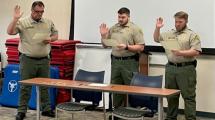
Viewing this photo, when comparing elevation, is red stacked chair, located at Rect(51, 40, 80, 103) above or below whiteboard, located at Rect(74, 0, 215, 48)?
below

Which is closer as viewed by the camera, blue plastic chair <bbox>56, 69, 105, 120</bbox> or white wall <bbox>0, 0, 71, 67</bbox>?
blue plastic chair <bbox>56, 69, 105, 120</bbox>

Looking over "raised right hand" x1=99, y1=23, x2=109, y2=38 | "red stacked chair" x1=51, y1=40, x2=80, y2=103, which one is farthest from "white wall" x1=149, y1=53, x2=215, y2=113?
"red stacked chair" x1=51, y1=40, x2=80, y2=103

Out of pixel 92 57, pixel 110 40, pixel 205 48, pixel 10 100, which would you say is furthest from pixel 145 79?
pixel 10 100

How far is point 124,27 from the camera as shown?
528 centimetres

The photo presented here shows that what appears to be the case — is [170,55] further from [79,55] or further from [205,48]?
[79,55]

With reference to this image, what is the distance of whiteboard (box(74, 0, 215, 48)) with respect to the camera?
5.36 metres

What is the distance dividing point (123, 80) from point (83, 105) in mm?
973

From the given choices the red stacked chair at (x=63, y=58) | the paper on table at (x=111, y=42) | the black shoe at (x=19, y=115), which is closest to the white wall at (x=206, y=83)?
the paper on table at (x=111, y=42)

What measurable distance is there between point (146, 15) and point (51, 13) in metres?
1.88

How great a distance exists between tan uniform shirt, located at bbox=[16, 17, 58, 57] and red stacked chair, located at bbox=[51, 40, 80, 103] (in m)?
0.77

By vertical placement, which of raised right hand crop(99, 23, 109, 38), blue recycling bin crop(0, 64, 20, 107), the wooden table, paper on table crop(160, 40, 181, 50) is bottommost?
blue recycling bin crop(0, 64, 20, 107)

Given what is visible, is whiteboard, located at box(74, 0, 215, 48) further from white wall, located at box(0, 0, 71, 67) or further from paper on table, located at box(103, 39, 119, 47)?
paper on table, located at box(103, 39, 119, 47)

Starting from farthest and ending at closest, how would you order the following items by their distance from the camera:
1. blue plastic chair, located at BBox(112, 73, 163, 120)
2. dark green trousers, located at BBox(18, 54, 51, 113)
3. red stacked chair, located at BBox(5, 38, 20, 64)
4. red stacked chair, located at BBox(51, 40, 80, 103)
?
red stacked chair, located at BBox(5, 38, 20, 64) < red stacked chair, located at BBox(51, 40, 80, 103) < dark green trousers, located at BBox(18, 54, 51, 113) < blue plastic chair, located at BBox(112, 73, 163, 120)

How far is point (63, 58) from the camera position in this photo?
616 centimetres
